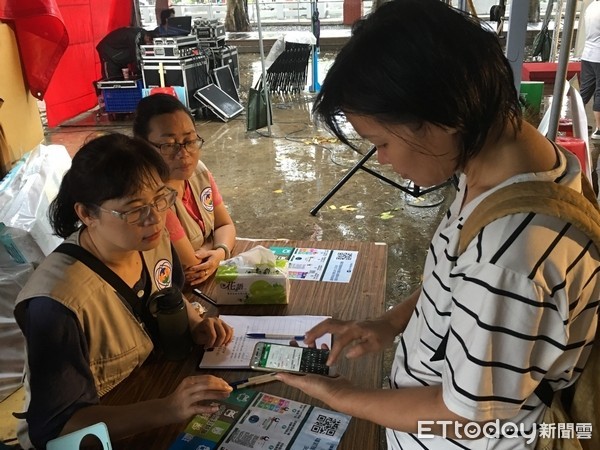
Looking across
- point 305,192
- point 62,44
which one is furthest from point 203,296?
point 62,44

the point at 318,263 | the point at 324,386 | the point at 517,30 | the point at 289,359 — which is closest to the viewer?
the point at 324,386

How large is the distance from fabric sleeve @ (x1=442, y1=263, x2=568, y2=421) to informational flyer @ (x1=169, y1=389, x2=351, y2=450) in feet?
1.53

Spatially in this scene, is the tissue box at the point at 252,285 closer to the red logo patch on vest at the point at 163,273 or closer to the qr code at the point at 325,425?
the red logo patch on vest at the point at 163,273

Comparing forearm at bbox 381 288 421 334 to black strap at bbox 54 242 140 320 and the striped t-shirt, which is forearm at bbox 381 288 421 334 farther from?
black strap at bbox 54 242 140 320

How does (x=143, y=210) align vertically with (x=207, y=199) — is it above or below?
above

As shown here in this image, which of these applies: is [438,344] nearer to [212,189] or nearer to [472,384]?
[472,384]

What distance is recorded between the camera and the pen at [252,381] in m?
1.25

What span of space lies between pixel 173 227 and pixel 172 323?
623 mm

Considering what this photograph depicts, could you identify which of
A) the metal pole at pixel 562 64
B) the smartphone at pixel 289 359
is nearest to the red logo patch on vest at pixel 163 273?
the smartphone at pixel 289 359

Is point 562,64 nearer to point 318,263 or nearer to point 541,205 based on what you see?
point 318,263

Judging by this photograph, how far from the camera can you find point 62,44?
14.6 ft

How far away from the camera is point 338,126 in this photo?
2.74 ft

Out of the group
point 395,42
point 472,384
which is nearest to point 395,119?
point 395,42

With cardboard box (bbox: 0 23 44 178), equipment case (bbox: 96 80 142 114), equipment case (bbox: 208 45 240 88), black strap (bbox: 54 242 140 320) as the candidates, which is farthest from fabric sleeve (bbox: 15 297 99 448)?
equipment case (bbox: 208 45 240 88)
